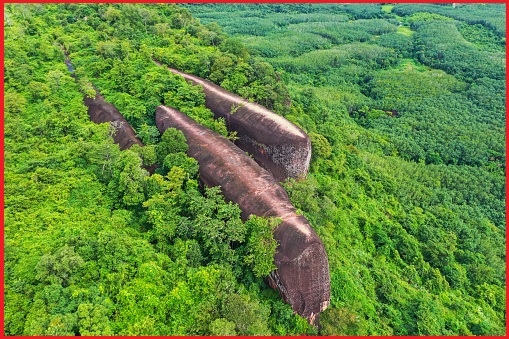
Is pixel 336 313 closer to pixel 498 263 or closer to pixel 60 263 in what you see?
pixel 60 263

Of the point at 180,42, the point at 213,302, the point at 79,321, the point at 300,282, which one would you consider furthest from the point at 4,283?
the point at 180,42

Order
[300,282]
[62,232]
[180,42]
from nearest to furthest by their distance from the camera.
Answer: [300,282], [62,232], [180,42]

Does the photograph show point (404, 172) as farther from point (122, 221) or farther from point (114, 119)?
point (122, 221)

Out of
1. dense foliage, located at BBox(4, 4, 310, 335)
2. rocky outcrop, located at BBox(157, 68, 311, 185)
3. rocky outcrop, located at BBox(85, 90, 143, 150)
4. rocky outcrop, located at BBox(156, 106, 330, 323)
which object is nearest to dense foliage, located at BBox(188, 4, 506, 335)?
rocky outcrop, located at BBox(156, 106, 330, 323)

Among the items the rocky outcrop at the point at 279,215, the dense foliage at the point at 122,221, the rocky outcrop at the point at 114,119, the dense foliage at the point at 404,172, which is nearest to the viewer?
the dense foliage at the point at 122,221

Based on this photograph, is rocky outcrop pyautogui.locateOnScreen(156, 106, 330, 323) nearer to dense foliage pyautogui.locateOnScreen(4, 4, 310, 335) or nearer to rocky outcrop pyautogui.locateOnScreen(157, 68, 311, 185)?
dense foliage pyautogui.locateOnScreen(4, 4, 310, 335)

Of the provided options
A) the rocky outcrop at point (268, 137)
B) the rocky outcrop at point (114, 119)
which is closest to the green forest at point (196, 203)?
the rocky outcrop at point (114, 119)

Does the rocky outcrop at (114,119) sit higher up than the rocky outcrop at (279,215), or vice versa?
the rocky outcrop at (114,119)

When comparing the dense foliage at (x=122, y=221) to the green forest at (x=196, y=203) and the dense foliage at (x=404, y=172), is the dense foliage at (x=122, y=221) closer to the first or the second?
the green forest at (x=196, y=203)
